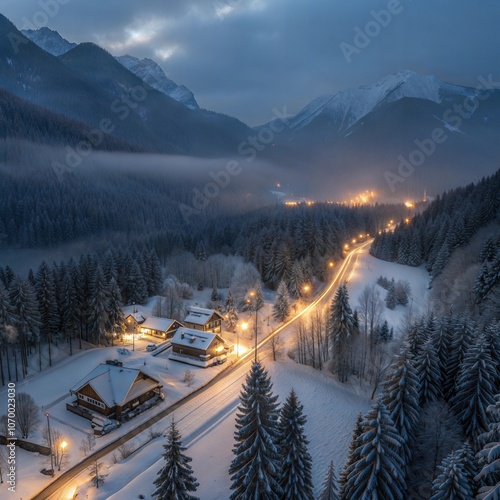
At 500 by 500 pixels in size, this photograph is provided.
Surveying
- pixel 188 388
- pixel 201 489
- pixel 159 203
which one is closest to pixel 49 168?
pixel 159 203

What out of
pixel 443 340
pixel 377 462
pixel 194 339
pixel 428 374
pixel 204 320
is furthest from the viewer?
pixel 204 320

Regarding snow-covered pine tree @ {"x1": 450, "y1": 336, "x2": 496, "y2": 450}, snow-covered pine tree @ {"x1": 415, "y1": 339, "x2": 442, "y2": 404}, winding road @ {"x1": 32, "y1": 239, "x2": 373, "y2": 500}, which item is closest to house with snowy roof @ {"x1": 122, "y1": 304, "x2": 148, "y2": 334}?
winding road @ {"x1": 32, "y1": 239, "x2": 373, "y2": 500}

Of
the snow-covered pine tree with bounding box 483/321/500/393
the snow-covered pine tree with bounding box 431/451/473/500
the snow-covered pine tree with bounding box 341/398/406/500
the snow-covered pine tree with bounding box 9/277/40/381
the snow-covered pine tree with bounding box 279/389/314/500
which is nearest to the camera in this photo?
the snow-covered pine tree with bounding box 431/451/473/500

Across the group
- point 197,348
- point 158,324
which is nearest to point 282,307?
point 197,348

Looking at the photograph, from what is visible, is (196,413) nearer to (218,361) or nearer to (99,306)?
(218,361)

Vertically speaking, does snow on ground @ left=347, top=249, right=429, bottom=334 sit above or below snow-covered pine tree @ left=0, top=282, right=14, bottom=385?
below

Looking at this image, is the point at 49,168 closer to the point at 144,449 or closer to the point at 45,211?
the point at 45,211

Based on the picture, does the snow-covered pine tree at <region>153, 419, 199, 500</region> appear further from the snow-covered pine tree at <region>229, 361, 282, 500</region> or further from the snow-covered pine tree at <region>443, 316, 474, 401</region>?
the snow-covered pine tree at <region>443, 316, 474, 401</region>
